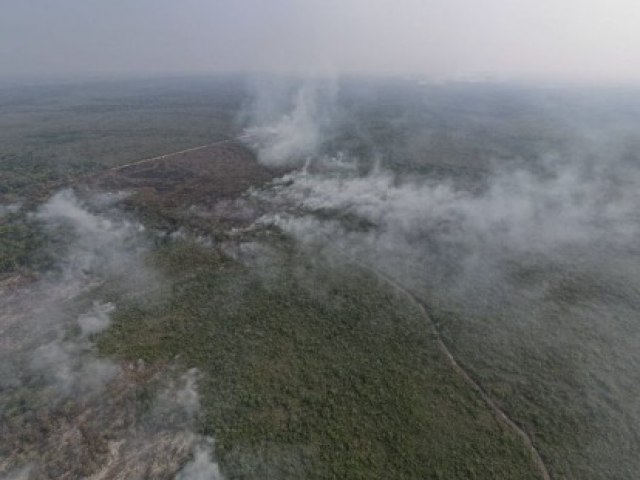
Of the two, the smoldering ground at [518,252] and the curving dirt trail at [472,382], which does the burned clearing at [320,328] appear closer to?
the curving dirt trail at [472,382]

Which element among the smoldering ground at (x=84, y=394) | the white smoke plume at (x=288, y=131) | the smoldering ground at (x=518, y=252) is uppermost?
the smoldering ground at (x=84, y=394)

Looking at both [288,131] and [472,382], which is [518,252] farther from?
[288,131]

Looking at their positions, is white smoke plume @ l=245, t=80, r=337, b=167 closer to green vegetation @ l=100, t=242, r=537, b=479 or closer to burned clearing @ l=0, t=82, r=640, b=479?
burned clearing @ l=0, t=82, r=640, b=479

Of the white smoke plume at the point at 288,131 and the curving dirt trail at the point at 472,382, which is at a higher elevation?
the curving dirt trail at the point at 472,382

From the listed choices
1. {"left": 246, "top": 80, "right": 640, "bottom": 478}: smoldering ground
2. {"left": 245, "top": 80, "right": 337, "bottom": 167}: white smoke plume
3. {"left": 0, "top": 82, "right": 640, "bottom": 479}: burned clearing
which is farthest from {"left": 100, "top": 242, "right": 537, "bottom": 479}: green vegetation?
{"left": 245, "top": 80, "right": 337, "bottom": 167}: white smoke plume

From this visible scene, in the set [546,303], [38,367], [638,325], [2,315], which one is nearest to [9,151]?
[2,315]

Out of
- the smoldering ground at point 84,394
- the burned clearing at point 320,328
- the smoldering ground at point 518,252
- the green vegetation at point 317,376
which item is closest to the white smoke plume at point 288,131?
the smoldering ground at point 518,252

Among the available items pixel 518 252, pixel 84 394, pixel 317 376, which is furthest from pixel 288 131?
pixel 84 394
